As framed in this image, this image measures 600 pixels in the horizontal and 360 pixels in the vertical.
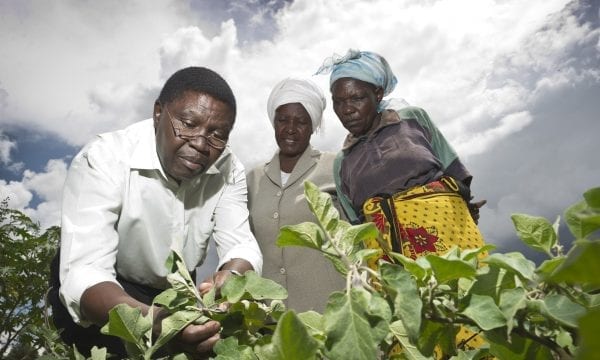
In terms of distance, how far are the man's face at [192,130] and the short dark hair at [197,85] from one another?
0.04 m

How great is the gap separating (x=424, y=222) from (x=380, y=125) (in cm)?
82

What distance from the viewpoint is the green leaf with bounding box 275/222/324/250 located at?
63 cm

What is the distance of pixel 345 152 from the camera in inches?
122

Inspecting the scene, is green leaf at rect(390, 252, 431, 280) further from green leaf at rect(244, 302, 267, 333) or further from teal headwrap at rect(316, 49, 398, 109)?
teal headwrap at rect(316, 49, 398, 109)

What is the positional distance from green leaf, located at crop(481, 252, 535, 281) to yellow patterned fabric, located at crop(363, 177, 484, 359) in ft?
5.58

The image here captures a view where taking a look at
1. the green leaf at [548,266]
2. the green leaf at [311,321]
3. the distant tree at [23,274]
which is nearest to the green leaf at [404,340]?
the green leaf at [311,321]

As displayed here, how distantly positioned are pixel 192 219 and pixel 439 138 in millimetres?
1632

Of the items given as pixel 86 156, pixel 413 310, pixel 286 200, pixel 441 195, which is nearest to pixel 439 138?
pixel 441 195

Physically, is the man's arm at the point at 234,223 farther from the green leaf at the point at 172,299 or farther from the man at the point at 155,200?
the green leaf at the point at 172,299

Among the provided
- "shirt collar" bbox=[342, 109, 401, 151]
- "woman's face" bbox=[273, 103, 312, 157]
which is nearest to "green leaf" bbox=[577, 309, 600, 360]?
"shirt collar" bbox=[342, 109, 401, 151]

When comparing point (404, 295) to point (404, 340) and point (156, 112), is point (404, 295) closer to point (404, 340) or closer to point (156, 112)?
point (404, 340)

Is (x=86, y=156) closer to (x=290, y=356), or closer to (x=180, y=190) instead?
(x=180, y=190)

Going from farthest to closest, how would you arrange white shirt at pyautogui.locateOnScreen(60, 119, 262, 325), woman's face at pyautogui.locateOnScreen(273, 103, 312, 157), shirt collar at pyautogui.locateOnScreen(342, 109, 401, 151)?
1. woman's face at pyautogui.locateOnScreen(273, 103, 312, 157)
2. shirt collar at pyautogui.locateOnScreen(342, 109, 401, 151)
3. white shirt at pyautogui.locateOnScreen(60, 119, 262, 325)

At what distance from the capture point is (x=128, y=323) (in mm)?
726
